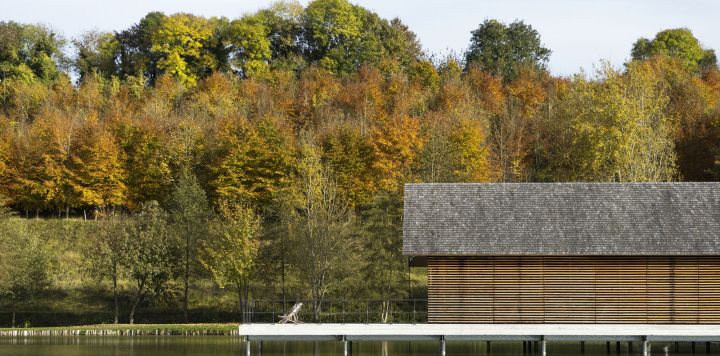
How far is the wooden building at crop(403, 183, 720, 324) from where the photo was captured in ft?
81.6

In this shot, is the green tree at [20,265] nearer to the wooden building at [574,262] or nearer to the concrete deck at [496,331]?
the concrete deck at [496,331]

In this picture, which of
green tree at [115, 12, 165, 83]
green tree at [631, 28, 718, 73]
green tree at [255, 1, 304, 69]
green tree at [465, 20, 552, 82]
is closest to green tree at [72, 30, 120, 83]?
green tree at [115, 12, 165, 83]

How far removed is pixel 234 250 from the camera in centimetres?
4316

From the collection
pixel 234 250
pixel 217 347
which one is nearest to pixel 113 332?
pixel 234 250

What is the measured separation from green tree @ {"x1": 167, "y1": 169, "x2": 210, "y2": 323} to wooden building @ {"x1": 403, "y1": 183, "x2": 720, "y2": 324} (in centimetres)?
2380

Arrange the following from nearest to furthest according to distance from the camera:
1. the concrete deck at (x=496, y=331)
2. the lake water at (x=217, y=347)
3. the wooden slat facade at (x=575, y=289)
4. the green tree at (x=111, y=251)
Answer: the concrete deck at (x=496, y=331) → the wooden slat facade at (x=575, y=289) → the lake water at (x=217, y=347) → the green tree at (x=111, y=251)

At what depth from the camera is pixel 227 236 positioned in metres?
43.2

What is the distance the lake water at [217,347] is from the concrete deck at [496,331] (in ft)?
16.7

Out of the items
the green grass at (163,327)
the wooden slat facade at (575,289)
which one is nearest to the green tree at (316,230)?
the green grass at (163,327)

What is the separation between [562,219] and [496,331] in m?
4.70

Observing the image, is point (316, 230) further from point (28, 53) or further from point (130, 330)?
point (28, 53)

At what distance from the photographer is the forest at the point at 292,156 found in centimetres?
4309

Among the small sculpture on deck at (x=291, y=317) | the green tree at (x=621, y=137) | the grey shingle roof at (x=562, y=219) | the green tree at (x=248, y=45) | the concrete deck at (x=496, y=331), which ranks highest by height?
the green tree at (x=248, y=45)

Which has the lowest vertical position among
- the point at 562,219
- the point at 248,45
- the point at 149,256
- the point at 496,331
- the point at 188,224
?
the point at 496,331
